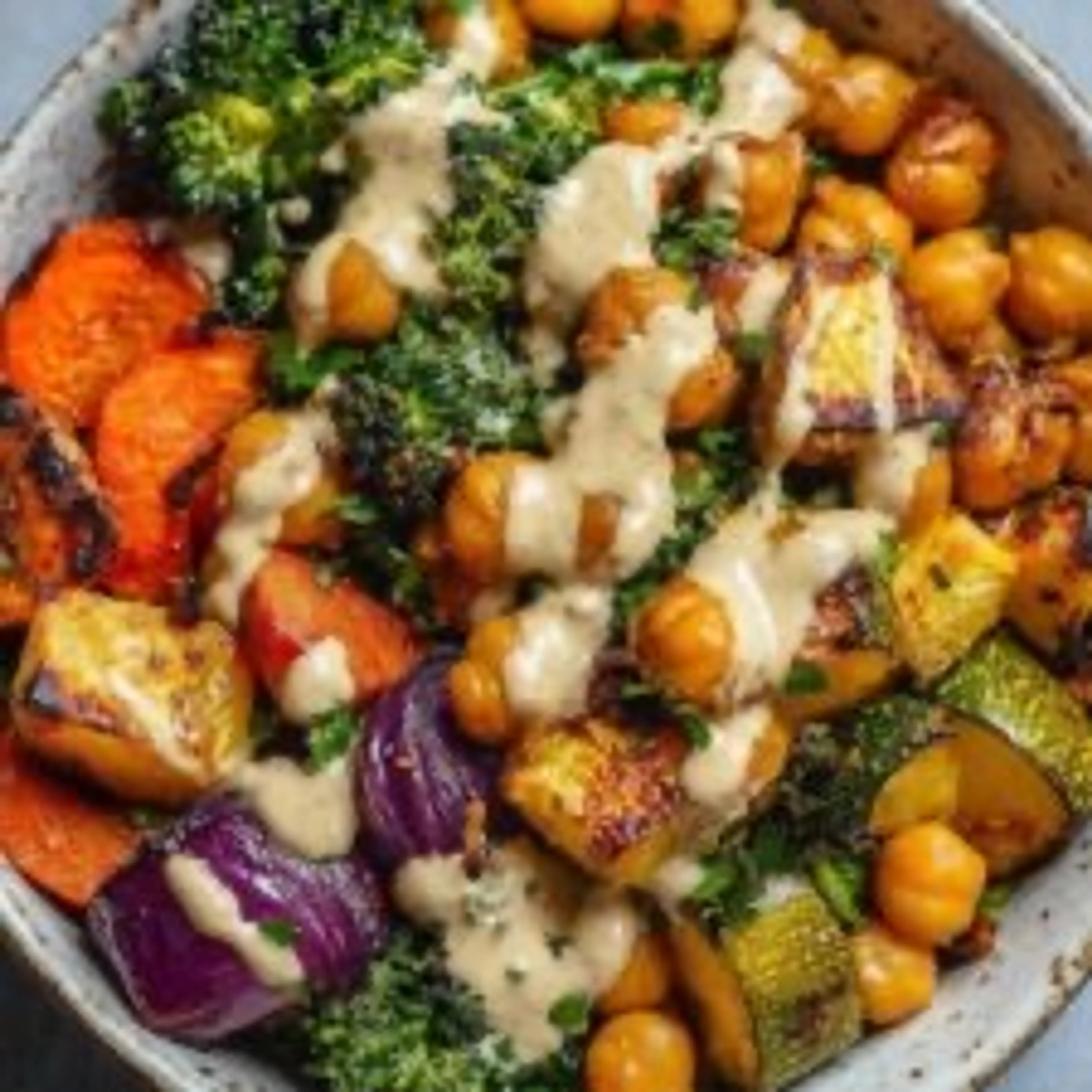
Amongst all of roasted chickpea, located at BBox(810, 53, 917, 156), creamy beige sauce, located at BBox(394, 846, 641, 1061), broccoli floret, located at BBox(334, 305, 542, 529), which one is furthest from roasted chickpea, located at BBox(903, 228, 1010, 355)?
creamy beige sauce, located at BBox(394, 846, 641, 1061)

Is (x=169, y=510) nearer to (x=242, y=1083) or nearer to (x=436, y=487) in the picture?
(x=436, y=487)

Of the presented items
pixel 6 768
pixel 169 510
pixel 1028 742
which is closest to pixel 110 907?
pixel 6 768

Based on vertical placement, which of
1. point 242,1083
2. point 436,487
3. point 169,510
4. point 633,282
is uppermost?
point 633,282

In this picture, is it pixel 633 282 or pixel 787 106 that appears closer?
pixel 633 282

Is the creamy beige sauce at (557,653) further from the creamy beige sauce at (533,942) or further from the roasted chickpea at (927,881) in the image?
the roasted chickpea at (927,881)

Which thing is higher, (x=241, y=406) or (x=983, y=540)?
(x=983, y=540)

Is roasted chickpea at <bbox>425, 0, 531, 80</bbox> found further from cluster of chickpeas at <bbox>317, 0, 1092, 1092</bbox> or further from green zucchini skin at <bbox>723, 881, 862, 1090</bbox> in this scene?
green zucchini skin at <bbox>723, 881, 862, 1090</bbox>

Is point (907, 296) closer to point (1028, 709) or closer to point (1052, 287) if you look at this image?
point (1052, 287)

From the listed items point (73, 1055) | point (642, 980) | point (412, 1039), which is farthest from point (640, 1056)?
point (73, 1055)
